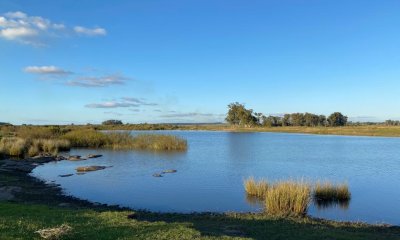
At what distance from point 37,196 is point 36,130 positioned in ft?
129

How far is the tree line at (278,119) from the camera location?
517 ft

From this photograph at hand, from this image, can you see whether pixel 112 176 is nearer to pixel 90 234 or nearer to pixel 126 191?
pixel 126 191

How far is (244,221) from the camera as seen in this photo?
14852mm

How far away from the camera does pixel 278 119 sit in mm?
174625

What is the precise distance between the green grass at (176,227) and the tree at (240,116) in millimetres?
140671

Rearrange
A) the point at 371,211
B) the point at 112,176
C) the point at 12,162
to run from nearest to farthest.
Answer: the point at 371,211
the point at 112,176
the point at 12,162

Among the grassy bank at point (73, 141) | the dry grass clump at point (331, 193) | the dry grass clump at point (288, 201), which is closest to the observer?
the dry grass clump at point (288, 201)

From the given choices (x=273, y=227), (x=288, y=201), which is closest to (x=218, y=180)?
(x=288, y=201)

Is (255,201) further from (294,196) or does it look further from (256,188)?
(294,196)

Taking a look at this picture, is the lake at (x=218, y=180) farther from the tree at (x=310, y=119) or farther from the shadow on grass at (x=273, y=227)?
the tree at (x=310, y=119)

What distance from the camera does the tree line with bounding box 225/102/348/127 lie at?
6201 inches

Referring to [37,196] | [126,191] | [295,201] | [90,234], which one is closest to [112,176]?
[126,191]

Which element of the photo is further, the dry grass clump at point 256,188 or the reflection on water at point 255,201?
the dry grass clump at point 256,188

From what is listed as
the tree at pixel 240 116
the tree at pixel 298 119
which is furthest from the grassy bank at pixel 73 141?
the tree at pixel 298 119
